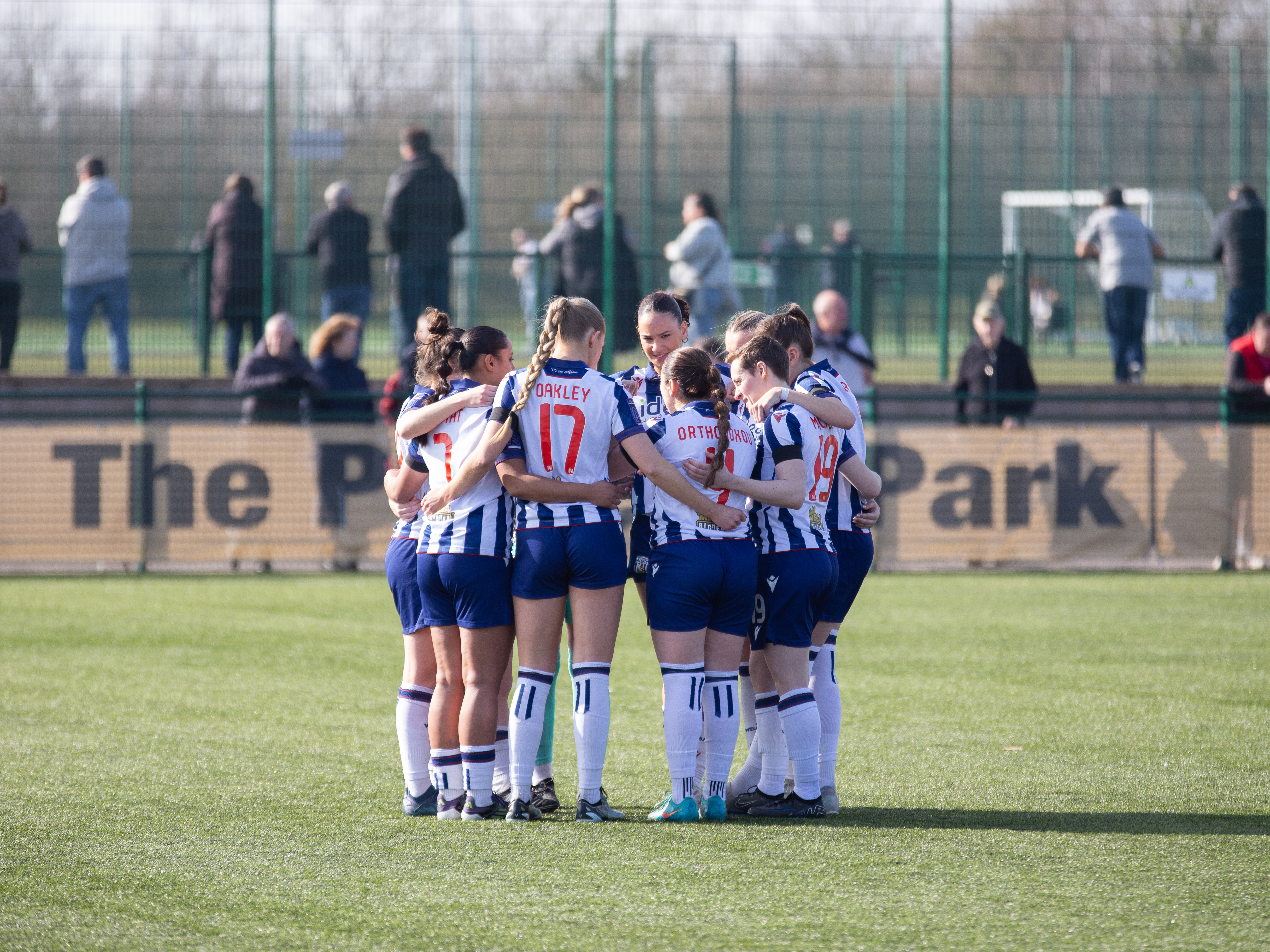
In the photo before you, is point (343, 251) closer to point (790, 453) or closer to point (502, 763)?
point (502, 763)

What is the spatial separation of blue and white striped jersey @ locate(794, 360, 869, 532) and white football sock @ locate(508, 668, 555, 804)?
1211mm

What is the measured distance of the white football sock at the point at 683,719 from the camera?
491 centimetres

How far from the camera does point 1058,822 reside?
4.97 meters

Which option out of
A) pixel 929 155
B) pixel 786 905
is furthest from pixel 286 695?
pixel 929 155

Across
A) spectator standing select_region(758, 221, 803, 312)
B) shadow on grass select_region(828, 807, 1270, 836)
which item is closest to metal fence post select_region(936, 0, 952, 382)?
spectator standing select_region(758, 221, 803, 312)

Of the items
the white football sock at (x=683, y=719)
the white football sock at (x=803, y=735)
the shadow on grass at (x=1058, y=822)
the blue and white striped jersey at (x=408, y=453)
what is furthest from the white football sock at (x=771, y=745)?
the blue and white striped jersey at (x=408, y=453)

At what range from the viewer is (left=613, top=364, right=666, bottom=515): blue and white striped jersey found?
504 cm

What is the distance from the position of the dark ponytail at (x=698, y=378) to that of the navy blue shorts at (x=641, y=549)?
288 mm

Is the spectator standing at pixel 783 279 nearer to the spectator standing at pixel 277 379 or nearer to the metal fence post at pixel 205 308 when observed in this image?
the spectator standing at pixel 277 379

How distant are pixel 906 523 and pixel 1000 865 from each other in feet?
23.9

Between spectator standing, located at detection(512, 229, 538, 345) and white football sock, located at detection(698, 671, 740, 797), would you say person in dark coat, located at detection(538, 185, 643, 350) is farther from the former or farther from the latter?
white football sock, located at detection(698, 671, 740, 797)

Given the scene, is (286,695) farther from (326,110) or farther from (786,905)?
(326,110)

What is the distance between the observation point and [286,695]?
23.4 feet

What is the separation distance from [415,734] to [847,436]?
5.98ft
